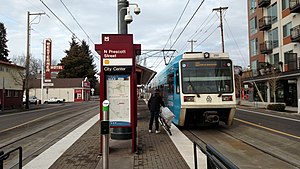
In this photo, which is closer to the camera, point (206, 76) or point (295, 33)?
point (206, 76)

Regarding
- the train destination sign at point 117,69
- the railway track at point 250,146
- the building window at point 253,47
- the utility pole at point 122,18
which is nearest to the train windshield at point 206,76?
the railway track at point 250,146

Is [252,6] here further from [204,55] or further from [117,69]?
[117,69]

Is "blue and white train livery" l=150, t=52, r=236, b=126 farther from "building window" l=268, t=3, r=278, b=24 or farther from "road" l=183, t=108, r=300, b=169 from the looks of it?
"building window" l=268, t=3, r=278, b=24

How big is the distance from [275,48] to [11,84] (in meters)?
36.6

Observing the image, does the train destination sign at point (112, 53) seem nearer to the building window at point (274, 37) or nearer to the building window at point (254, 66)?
the building window at point (274, 37)

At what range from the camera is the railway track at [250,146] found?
303 inches

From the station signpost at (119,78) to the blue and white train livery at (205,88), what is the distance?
13.7 ft

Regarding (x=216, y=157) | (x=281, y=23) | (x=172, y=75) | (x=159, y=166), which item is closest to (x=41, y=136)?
(x=172, y=75)

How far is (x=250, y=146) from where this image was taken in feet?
32.4

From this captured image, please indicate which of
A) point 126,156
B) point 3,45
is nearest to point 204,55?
point 126,156

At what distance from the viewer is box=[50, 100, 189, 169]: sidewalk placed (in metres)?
7.30

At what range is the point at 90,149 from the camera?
941cm

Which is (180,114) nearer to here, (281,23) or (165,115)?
(165,115)

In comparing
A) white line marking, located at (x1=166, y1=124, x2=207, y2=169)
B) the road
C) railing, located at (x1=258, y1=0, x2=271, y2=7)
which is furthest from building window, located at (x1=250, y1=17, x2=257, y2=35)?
white line marking, located at (x1=166, y1=124, x2=207, y2=169)
